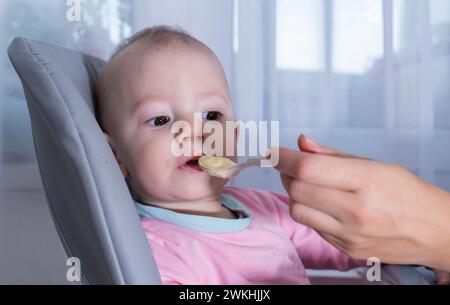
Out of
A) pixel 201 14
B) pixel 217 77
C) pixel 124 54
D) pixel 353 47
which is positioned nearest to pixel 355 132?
pixel 353 47

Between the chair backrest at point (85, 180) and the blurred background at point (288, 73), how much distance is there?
1.91 ft

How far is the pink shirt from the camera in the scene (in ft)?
2.15

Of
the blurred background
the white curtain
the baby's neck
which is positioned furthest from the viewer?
the white curtain

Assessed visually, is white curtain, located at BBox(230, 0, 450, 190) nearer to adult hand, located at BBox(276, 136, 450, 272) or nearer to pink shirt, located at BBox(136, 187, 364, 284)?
pink shirt, located at BBox(136, 187, 364, 284)

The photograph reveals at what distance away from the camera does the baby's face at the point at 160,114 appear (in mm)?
719

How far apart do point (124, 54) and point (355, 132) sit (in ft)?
2.75

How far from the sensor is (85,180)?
0.51 metres

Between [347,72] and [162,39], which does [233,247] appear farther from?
[347,72]

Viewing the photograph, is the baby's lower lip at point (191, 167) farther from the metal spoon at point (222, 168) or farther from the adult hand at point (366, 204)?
the adult hand at point (366, 204)

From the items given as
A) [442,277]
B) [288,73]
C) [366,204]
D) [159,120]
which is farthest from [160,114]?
[288,73]

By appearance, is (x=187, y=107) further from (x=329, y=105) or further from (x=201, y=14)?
(x=329, y=105)

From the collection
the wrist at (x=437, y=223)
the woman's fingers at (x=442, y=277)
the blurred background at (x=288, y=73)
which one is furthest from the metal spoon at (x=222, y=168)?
the blurred background at (x=288, y=73)

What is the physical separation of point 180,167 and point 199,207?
0.30 ft

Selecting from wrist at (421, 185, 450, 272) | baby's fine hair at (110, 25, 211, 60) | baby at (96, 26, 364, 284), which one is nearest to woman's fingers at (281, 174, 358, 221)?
wrist at (421, 185, 450, 272)
